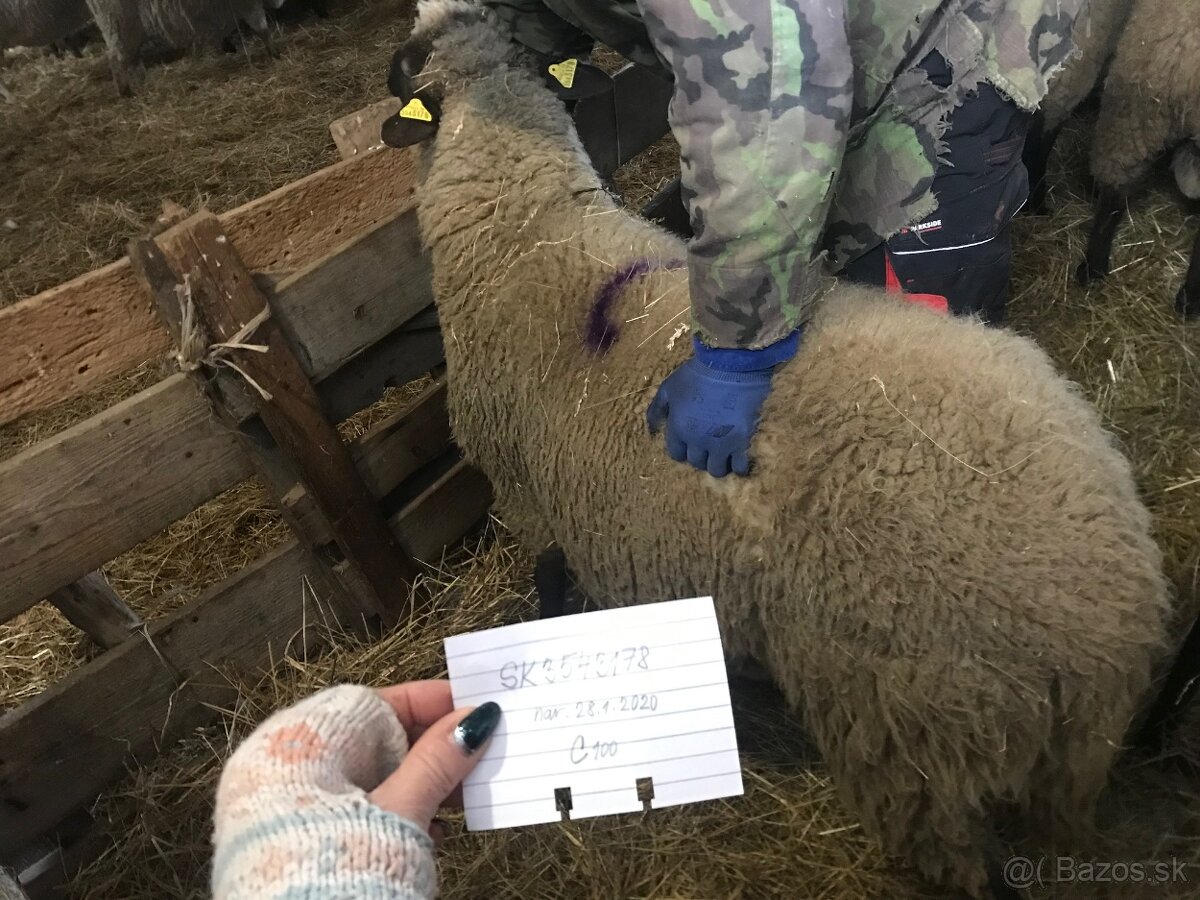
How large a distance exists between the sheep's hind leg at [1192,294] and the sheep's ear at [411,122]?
2.42 meters

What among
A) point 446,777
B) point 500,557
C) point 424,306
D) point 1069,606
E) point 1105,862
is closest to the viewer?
point 446,777

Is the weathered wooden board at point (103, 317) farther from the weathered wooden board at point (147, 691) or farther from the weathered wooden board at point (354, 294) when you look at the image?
the weathered wooden board at point (147, 691)

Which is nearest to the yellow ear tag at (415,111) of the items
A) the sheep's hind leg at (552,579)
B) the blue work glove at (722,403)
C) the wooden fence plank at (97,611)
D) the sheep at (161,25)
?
the blue work glove at (722,403)

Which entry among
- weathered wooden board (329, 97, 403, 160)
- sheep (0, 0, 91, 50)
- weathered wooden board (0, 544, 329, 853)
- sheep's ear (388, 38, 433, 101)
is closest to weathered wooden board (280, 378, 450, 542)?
weathered wooden board (0, 544, 329, 853)

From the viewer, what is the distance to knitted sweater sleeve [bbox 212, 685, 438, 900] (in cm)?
63

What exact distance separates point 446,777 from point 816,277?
3.12ft

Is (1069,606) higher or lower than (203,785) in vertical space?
higher

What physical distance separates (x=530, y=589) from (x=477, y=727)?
55.4 inches

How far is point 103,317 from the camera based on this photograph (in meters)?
1.51

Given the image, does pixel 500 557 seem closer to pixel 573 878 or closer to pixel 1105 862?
pixel 573 878

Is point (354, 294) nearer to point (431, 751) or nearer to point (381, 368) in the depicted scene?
point (381, 368)

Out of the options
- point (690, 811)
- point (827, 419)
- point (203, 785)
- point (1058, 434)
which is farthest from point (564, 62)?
point (203, 785)

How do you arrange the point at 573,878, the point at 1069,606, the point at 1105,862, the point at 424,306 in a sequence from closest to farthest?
the point at 1069,606
the point at 1105,862
the point at 573,878
the point at 424,306

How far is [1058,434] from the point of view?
1.14m
